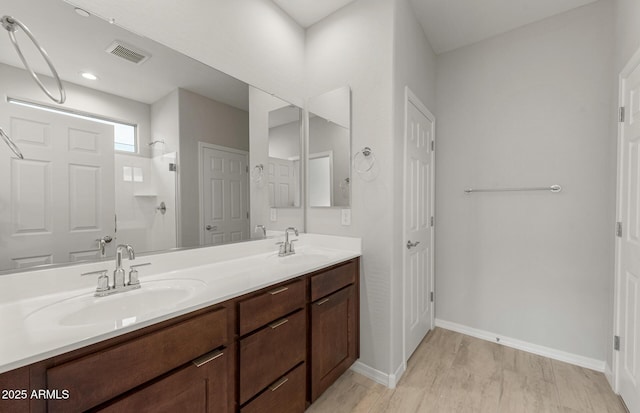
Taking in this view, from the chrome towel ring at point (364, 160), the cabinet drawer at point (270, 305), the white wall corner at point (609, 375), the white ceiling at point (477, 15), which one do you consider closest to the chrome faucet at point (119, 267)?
the cabinet drawer at point (270, 305)

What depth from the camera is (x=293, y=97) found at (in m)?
2.22

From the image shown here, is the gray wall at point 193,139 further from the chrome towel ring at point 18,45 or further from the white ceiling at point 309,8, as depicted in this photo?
the white ceiling at point 309,8

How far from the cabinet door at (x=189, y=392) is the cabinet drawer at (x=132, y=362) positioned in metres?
0.03

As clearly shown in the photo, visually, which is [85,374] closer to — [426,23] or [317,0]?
[317,0]

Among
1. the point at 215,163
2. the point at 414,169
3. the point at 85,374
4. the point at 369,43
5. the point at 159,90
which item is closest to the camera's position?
the point at 85,374

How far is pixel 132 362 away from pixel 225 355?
0.33m

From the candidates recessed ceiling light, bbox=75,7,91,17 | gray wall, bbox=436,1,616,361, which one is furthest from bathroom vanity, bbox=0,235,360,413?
gray wall, bbox=436,1,616,361

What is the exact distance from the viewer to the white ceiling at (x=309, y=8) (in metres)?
2.04

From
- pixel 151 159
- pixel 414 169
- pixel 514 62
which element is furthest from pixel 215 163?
pixel 514 62

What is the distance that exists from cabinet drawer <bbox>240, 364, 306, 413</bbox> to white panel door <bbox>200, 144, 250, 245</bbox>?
2.79 feet

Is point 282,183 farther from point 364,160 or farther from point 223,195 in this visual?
point 364,160

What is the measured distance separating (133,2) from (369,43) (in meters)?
1.41

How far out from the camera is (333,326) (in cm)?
167

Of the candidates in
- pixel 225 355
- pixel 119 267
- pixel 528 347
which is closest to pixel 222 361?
pixel 225 355
